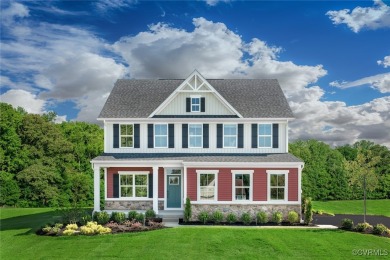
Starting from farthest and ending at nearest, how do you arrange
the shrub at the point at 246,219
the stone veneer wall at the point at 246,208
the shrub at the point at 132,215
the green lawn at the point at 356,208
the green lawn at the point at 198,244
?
the green lawn at the point at 356,208, the stone veneer wall at the point at 246,208, the shrub at the point at 132,215, the shrub at the point at 246,219, the green lawn at the point at 198,244

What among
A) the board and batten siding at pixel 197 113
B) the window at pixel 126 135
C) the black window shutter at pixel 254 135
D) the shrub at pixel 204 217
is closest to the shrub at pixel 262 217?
the shrub at pixel 204 217

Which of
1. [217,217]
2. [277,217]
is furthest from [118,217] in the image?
[277,217]

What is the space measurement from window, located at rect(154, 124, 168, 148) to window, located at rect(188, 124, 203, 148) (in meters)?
1.64

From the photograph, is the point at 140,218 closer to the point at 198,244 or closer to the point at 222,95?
the point at 198,244

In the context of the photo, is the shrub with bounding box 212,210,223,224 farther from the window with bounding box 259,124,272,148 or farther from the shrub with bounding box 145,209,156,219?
the window with bounding box 259,124,272,148

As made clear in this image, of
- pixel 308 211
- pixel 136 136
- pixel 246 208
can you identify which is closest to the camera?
pixel 308 211

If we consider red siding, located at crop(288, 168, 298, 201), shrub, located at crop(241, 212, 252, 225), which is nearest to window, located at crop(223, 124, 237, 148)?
red siding, located at crop(288, 168, 298, 201)

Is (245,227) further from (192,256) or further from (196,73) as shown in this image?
(196,73)

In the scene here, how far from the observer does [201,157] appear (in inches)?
1076

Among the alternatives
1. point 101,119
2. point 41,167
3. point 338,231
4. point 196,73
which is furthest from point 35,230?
point 41,167

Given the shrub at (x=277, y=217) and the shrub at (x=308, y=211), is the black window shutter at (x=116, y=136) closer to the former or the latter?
the shrub at (x=277, y=217)

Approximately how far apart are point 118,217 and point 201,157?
21.3 ft

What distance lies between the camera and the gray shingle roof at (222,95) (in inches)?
1153

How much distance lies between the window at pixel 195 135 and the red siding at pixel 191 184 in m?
2.79
